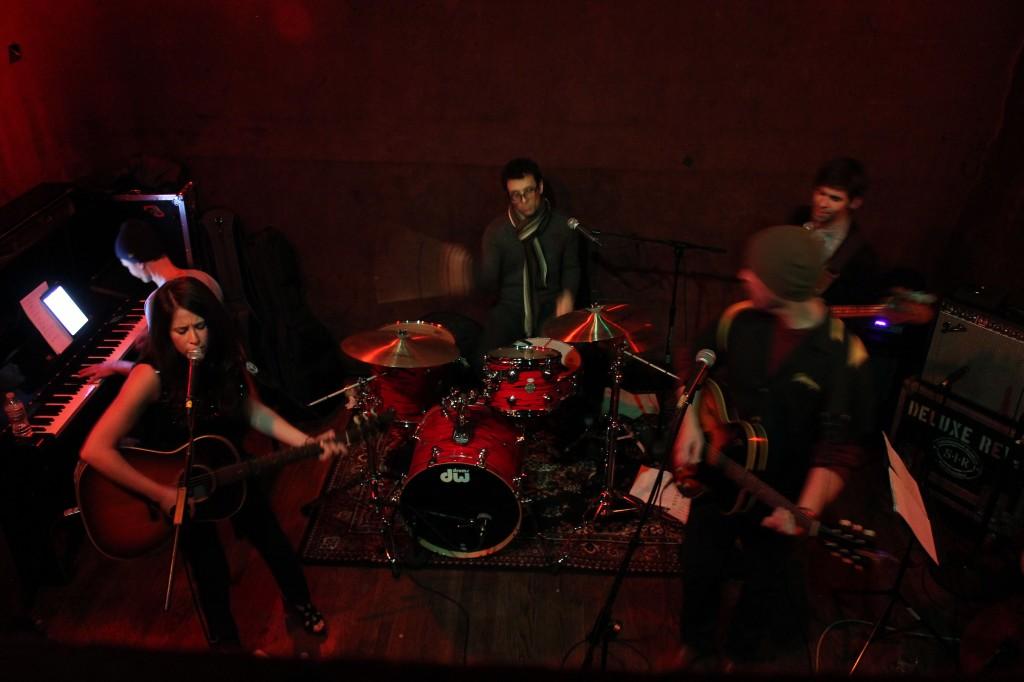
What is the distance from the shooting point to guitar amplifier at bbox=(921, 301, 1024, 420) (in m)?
3.71

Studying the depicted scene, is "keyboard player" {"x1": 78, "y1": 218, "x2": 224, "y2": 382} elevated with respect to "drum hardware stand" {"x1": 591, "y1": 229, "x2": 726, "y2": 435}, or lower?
elevated

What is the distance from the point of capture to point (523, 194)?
173 inches

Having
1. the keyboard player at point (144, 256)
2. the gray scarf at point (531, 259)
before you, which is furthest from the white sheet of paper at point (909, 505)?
the keyboard player at point (144, 256)

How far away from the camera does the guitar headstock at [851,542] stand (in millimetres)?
2367

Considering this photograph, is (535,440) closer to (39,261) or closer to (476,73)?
(476,73)

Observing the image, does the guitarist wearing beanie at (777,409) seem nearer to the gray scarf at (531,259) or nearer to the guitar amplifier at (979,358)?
the guitar amplifier at (979,358)

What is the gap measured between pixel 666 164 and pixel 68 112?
149 inches

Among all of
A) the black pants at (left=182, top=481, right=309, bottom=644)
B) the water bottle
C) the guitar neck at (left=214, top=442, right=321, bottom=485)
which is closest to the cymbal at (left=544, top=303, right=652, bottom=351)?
the guitar neck at (left=214, top=442, right=321, bottom=485)

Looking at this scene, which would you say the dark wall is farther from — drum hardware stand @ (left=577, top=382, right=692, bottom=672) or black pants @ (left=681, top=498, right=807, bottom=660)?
black pants @ (left=681, top=498, right=807, bottom=660)

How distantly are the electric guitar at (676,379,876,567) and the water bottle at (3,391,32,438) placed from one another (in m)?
2.84

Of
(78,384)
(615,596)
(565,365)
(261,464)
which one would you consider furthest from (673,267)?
(78,384)

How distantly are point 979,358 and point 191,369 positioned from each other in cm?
379

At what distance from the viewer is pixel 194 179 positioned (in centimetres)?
492

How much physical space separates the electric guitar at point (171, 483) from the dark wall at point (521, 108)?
206 centimetres
